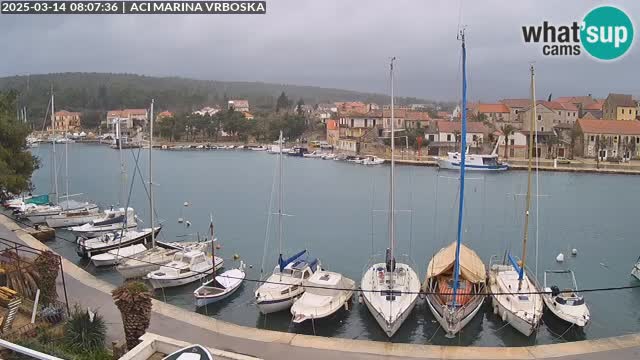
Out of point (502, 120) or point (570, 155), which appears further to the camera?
point (502, 120)

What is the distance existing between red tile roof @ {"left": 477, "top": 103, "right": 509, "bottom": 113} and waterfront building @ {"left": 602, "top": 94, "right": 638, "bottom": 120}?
59.1 ft

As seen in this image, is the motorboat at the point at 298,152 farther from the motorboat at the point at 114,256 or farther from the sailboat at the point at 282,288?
the sailboat at the point at 282,288

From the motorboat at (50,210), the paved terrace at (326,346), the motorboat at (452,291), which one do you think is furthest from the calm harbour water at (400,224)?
the paved terrace at (326,346)

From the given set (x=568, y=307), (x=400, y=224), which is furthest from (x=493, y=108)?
(x=568, y=307)

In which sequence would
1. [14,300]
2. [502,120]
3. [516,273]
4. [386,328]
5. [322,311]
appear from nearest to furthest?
[14,300] < [386,328] < [322,311] < [516,273] < [502,120]

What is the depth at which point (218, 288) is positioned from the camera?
63.4 feet

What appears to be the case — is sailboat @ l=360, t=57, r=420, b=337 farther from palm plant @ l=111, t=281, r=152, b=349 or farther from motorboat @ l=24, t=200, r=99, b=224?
motorboat @ l=24, t=200, r=99, b=224

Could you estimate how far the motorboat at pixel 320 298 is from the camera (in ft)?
54.2

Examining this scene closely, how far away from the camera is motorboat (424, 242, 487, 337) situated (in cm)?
1576

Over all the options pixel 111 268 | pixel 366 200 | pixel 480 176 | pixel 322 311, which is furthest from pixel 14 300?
pixel 480 176

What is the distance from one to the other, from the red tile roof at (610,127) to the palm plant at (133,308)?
8312cm

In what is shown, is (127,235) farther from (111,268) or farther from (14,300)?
(14,300)

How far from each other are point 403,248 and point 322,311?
41.9 ft

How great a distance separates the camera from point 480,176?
212 feet
